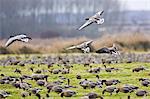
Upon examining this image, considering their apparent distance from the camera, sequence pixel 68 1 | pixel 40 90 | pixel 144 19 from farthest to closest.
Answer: pixel 144 19 < pixel 68 1 < pixel 40 90

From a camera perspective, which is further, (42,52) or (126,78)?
(42,52)

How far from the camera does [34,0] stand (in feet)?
307

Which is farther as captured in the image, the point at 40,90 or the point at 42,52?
the point at 42,52

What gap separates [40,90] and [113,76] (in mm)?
4557

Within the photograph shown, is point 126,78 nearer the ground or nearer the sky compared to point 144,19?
nearer the ground

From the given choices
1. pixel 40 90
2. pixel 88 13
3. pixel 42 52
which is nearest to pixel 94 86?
pixel 40 90

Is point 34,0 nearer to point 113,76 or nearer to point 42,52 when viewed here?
point 42,52

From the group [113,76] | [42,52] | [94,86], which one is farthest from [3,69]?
[42,52]

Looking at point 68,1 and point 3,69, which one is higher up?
point 68,1

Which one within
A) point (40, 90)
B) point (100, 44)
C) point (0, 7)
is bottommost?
point (40, 90)

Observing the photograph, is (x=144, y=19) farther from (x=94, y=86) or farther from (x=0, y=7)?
(x=94, y=86)

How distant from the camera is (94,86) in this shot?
44.7ft

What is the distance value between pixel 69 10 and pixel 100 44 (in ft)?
195

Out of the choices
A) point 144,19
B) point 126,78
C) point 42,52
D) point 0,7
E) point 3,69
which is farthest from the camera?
point 144,19
